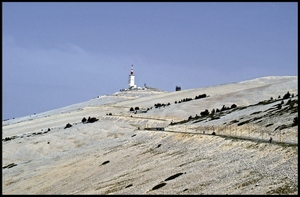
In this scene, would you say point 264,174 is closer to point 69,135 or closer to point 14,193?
point 14,193

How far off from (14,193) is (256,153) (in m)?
24.8

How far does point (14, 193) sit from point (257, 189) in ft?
90.4

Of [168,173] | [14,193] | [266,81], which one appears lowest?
[14,193]

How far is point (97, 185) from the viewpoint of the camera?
3988 centimetres

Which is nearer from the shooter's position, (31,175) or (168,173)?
(168,173)

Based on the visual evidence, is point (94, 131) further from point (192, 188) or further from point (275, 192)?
point (275, 192)

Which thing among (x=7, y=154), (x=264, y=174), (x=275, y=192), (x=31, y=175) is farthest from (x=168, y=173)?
(x=7, y=154)

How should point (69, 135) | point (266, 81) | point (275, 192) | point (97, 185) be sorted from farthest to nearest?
point (266, 81), point (69, 135), point (97, 185), point (275, 192)

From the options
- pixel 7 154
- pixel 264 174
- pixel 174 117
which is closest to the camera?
pixel 264 174

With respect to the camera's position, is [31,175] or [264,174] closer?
[264,174]

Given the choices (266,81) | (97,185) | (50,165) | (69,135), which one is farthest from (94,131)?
(266,81)

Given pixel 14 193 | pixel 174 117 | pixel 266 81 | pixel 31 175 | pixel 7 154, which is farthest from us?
pixel 266 81

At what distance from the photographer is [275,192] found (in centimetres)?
2552

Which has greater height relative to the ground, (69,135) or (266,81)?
(266,81)
